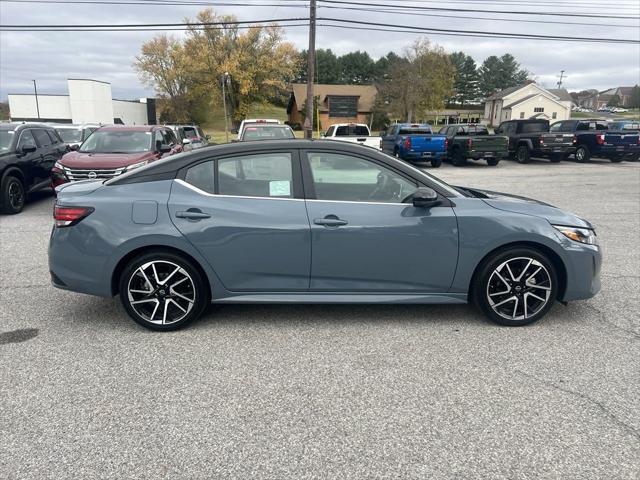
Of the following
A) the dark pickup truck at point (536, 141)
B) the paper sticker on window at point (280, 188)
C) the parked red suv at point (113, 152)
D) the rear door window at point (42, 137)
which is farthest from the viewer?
the dark pickup truck at point (536, 141)

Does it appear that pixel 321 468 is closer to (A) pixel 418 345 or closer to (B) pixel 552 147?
(A) pixel 418 345

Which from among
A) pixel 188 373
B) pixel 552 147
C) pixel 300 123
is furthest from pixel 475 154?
pixel 300 123

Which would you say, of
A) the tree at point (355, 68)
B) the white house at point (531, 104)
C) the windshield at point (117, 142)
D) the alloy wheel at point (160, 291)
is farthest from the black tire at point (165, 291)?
the tree at point (355, 68)

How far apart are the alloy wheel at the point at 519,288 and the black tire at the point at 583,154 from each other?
Result: 2074cm

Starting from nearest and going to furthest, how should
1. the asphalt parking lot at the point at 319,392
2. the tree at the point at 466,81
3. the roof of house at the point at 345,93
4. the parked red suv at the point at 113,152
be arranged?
the asphalt parking lot at the point at 319,392 → the parked red suv at the point at 113,152 → the roof of house at the point at 345,93 → the tree at the point at 466,81

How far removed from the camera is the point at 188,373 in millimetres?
3395

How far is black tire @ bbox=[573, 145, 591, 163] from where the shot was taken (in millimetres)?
21731

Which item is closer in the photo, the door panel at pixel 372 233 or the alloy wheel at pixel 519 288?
the door panel at pixel 372 233

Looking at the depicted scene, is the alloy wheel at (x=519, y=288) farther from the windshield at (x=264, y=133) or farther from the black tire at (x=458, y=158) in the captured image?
the black tire at (x=458, y=158)

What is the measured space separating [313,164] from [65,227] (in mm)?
2142

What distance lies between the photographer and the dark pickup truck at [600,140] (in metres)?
Result: 21.0

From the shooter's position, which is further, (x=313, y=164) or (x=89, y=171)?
(x=89, y=171)

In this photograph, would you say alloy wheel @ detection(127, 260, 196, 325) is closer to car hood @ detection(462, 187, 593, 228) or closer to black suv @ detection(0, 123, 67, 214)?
car hood @ detection(462, 187, 593, 228)

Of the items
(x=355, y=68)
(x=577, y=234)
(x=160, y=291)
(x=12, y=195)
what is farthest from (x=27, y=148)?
(x=355, y=68)
